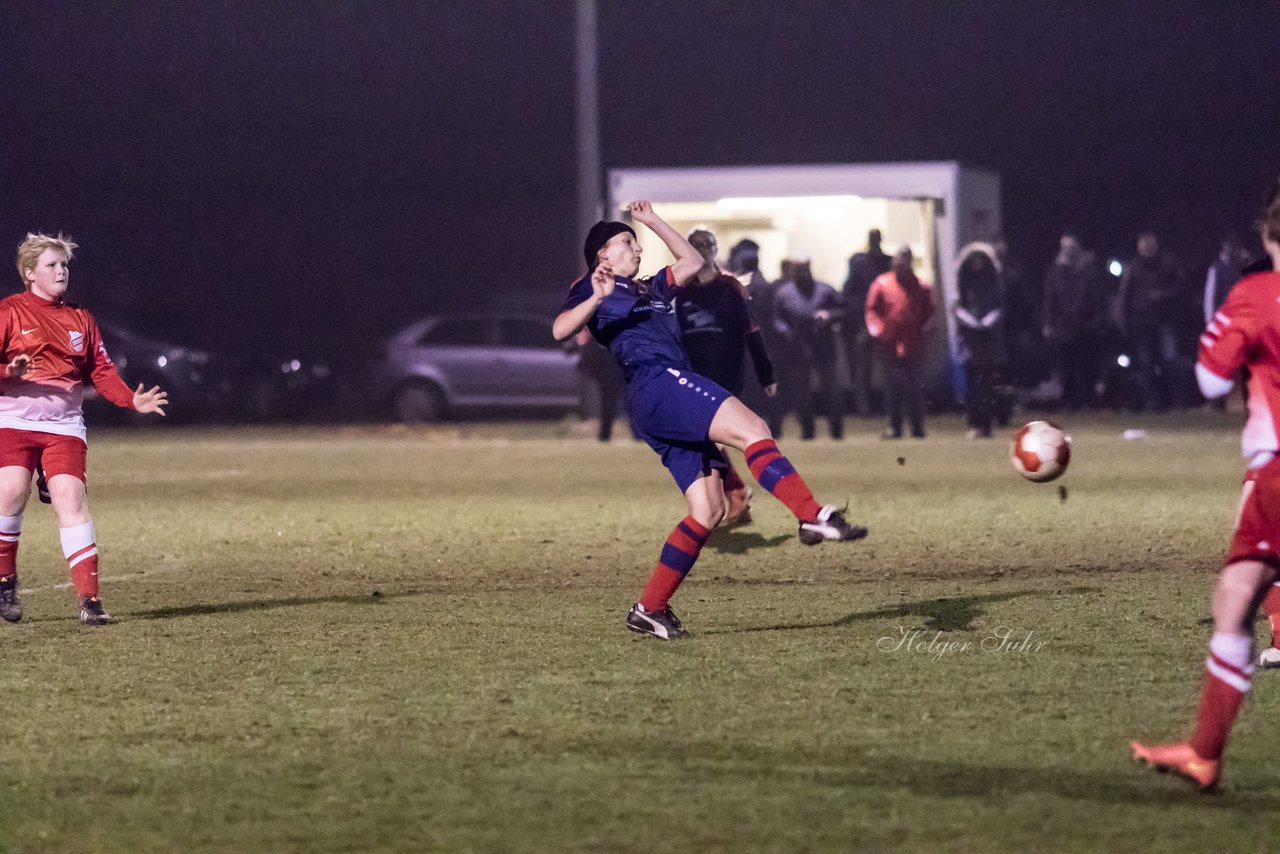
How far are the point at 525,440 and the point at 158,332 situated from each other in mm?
7205

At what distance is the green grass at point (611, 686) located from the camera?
5.42 metres

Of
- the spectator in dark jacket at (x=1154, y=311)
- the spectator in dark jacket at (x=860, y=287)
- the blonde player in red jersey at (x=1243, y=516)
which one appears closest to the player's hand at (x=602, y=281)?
the blonde player in red jersey at (x=1243, y=516)

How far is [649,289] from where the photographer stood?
873 centimetres

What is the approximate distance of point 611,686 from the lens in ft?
24.0

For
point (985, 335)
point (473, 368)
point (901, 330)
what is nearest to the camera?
point (901, 330)

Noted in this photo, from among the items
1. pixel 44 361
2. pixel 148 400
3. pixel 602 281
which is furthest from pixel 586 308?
pixel 44 361

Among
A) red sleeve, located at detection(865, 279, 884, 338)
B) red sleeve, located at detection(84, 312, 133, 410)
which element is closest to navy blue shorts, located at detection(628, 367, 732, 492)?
red sleeve, located at detection(84, 312, 133, 410)

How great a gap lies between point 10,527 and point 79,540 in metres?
0.39

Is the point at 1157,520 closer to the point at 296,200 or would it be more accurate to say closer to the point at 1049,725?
the point at 1049,725

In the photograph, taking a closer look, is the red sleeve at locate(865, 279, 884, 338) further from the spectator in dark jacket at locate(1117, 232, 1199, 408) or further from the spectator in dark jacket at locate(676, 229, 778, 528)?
the spectator in dark jacket at locate(676, 229, 778, 528)

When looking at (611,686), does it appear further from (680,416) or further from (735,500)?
(735,500)

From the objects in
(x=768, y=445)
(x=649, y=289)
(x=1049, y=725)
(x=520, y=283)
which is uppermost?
(x=649, y=289)

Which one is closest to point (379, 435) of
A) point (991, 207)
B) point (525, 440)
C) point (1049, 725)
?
point (525, 440)

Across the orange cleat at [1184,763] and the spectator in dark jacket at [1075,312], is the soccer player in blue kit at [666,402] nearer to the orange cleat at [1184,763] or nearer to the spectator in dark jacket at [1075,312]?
the orange cleat at [1184,763]
